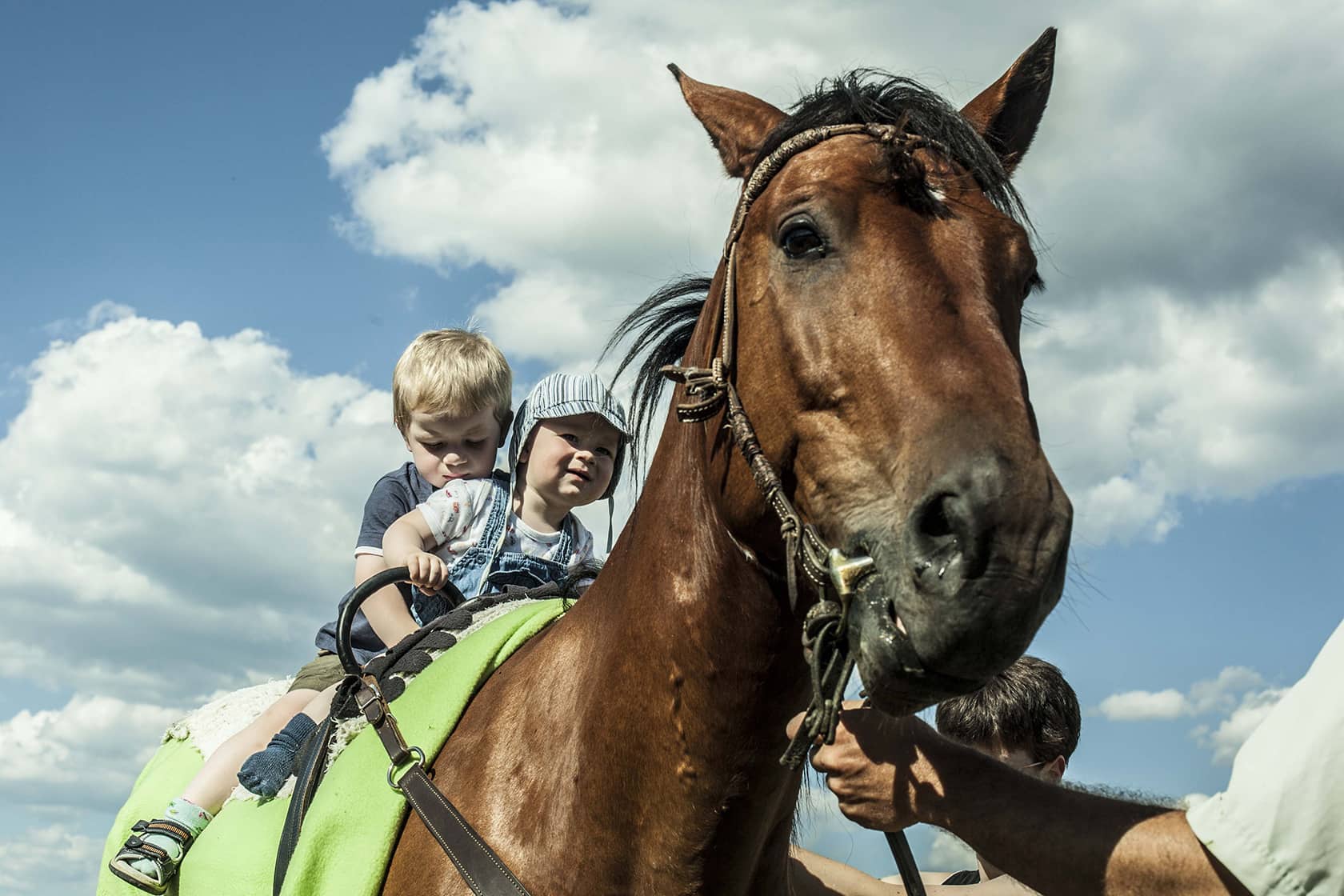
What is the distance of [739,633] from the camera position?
2.65m

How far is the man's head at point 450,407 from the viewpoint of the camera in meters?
5.20

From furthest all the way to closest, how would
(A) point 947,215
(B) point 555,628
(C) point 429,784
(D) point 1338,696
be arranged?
(B) point 555,628 < (C) point 429,784 < (A) point 947,215 < (D) point 1338,696

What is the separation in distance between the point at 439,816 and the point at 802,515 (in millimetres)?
1294

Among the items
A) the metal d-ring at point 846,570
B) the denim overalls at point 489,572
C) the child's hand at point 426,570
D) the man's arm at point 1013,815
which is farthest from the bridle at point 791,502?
the denim overalls at point 489,572

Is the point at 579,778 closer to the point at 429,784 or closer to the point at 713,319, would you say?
the point at 429,784

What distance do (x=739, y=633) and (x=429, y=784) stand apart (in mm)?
1017

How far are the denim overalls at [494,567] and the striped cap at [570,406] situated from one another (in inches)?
10.0

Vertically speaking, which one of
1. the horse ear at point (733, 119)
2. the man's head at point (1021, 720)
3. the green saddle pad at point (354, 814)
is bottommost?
the green saddle pad at point (354, 814)

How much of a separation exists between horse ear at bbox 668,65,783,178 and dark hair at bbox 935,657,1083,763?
8.96 ft

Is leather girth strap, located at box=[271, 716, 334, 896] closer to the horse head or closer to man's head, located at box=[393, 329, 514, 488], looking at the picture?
the horse head

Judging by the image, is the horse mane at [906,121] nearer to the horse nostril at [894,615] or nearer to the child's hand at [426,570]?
the horse nostril at [894,615]

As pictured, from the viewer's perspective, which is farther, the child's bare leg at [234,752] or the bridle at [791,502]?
the child's bare leg at [234,752]

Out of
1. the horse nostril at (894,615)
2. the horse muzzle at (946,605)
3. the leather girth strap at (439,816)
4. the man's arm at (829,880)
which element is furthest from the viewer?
the man's arm at (829,880)

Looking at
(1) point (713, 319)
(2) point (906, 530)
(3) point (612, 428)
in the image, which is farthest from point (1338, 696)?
(3) point (612, 428)
